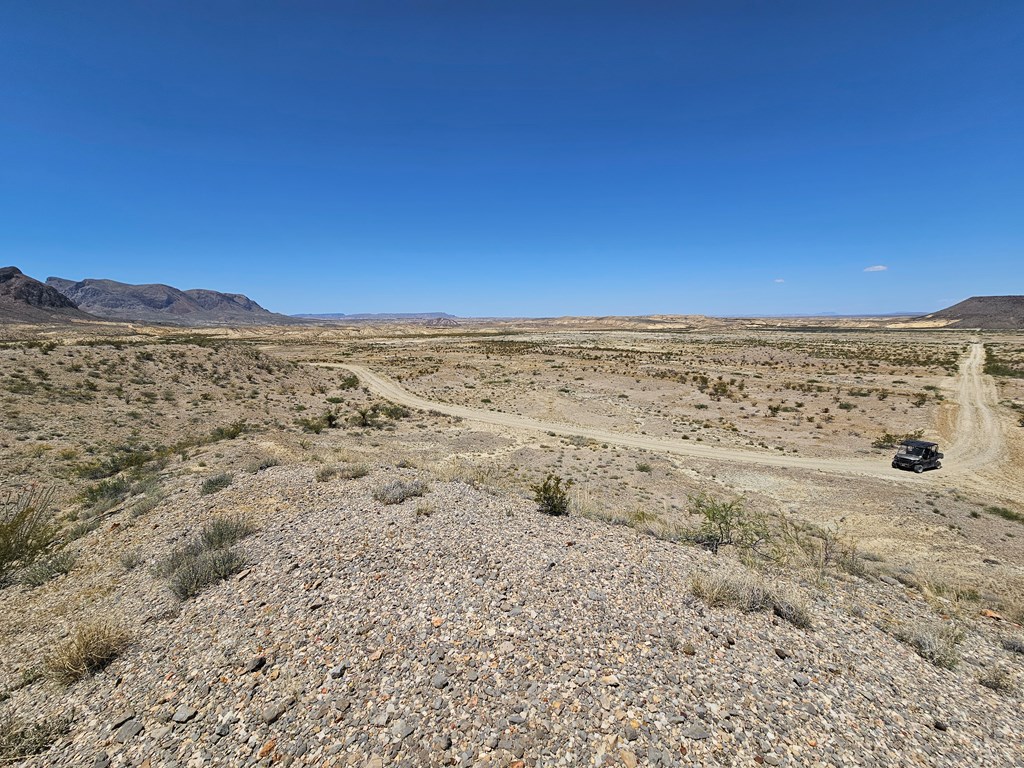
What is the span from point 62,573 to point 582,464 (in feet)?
65.0

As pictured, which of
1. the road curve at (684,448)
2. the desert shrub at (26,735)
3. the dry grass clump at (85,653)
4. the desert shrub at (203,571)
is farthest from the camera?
the road curve at (684,448)

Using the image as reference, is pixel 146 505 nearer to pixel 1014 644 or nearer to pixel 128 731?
pixel 128 731

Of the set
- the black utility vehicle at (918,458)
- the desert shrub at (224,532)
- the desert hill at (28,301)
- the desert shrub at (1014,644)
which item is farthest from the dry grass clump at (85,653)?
the desert hill at (28,301)

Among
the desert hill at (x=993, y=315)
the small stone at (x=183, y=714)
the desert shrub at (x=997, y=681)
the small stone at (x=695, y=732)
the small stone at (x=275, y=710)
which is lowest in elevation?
the desert shrub at (x=997, y=681)

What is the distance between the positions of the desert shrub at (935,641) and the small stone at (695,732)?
4517mm

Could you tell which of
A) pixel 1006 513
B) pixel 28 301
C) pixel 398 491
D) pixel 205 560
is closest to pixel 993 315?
pixel 1006 513

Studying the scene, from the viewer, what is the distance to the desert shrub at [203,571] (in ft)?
24.0

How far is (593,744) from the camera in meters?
4.49

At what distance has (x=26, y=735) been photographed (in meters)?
4.82

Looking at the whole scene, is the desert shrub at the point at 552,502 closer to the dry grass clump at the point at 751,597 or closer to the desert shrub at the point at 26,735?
the dry grass clump at the point at 751,597

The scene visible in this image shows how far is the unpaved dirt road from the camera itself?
942 inches

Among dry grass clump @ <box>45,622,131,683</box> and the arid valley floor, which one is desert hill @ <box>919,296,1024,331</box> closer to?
the arid valley floor

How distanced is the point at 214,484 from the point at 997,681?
16848mm

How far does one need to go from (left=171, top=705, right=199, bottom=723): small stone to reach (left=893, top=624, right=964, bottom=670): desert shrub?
10.2 m
